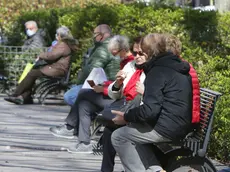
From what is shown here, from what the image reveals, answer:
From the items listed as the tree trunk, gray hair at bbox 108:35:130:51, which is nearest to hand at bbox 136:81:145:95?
gray hair at bbox 108:35:130:51

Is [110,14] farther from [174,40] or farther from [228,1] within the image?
[174,40]

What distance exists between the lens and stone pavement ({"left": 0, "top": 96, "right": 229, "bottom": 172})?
29.3 feet

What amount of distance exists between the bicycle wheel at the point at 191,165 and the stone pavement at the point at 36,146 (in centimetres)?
4

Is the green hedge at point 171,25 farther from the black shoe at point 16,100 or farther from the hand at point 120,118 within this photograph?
the hand at point 120,118

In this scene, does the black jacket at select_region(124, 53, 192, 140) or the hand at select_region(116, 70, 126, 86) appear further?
the hand at select_region(116, 70, 126, 86)

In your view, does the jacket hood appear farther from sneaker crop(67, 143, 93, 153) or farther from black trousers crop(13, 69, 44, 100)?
black trousers crop(13, 69, 44, 100)

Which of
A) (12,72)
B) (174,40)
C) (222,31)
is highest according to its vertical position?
(174,40)

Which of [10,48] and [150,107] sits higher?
[150,107]

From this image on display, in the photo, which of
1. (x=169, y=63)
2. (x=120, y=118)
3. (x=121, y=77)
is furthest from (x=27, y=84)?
(x=169, y=63)

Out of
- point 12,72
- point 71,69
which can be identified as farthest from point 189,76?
point 12,72

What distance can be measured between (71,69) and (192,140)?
8596 millimetres

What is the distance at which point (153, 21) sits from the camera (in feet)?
47.7

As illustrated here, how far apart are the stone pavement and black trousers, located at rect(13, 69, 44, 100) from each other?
0.84 metres

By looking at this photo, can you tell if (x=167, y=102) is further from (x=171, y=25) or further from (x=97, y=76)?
(x=171, y=25)
